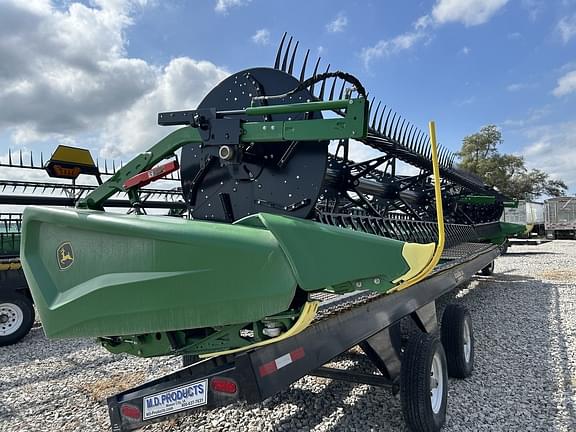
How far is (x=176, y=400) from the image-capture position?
2100mm

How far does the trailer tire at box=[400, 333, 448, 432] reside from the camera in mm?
2770

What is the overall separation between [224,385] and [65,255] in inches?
38.5

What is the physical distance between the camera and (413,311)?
351cm

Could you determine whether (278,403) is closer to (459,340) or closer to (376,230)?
(459,340)

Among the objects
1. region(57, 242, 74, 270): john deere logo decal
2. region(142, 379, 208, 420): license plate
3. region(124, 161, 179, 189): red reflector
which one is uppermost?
region(124, 161, 179, 189): red reflector

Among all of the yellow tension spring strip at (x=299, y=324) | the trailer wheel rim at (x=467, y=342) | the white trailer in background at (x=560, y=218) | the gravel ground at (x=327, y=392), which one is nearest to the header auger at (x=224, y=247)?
the yellow tension spring strip at (x=299, y=324)

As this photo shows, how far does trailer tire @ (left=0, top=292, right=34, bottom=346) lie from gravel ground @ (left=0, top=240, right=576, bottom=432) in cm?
16

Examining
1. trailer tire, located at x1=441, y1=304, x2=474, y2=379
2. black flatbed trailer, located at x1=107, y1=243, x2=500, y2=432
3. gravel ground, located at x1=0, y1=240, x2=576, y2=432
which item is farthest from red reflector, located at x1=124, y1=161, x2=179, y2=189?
trailer tire, located at x1=441, y1=304, x2=474, y2=379

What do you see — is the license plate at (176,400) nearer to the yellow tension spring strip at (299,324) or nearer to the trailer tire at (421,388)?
the yellow tension spring strip at (299,324)

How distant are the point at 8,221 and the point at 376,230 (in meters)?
5.78

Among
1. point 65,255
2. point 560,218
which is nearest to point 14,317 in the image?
point 65,255

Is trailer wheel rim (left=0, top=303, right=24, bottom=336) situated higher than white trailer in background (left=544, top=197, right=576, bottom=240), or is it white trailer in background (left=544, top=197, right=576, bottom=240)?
white trailer in background (left=544, top=197, right=576, bottom=240)

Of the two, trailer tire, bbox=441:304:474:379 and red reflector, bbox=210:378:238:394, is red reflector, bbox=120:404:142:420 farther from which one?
trailer tire, bbox=441:304:474:379

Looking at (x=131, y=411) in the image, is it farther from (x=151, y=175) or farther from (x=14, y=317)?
(x=14, y=317)
